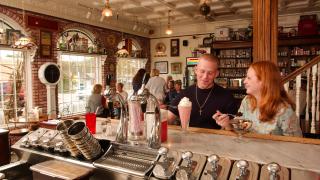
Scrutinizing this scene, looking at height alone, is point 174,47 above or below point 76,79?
above

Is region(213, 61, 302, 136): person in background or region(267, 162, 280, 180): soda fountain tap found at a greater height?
region(213, 61, 302, 136): person in background

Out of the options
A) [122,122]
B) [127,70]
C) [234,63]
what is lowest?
[122,122]

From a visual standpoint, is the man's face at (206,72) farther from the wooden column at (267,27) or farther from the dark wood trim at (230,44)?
the dark wood trim at (230,44)

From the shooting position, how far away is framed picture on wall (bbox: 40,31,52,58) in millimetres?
5637

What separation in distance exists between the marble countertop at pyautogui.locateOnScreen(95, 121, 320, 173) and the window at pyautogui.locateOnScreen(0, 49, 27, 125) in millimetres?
4559

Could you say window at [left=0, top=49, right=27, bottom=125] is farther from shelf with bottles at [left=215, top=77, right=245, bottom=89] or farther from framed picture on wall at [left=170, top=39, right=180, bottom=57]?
shelf with bottles at [left=215, top=77, right=245, bottom=89]

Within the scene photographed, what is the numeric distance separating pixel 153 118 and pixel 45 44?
5.10m

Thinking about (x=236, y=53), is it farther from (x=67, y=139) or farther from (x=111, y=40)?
(x=67, y=139)

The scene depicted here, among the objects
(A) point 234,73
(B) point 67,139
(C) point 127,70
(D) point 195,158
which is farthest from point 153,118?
(C) point 127,70

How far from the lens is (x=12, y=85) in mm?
5418

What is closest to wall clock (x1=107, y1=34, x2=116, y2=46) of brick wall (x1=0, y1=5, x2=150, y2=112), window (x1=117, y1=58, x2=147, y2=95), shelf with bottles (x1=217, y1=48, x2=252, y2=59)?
brick wall (x1=0, y1=5, x2=150, y2=112)

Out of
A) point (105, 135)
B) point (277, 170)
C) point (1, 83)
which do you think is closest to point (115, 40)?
point (1, 83)

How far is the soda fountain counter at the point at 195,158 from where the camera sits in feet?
3.61

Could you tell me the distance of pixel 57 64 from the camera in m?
5.99
